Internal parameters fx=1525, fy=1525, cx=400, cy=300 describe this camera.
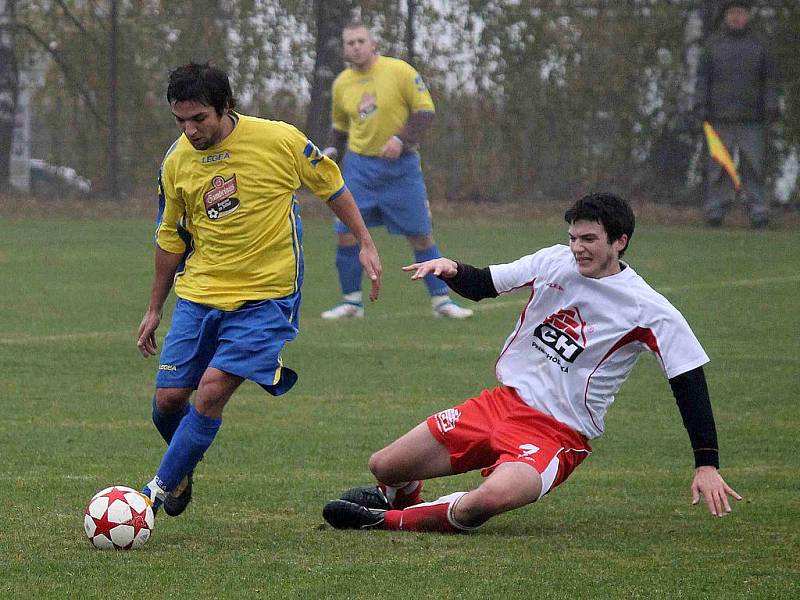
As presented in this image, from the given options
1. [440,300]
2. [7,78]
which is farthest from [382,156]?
[7,78]

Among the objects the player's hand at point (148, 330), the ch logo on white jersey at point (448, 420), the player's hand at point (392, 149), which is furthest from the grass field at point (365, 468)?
the player's hand at point (392, 149)

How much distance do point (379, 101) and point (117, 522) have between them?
7.11 meters

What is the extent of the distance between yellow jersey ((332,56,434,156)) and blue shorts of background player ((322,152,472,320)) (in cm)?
18

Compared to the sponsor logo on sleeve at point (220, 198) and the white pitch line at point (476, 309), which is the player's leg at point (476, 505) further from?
the white pitch line at point (476, 309)

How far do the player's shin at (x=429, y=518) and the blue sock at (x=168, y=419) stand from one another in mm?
903

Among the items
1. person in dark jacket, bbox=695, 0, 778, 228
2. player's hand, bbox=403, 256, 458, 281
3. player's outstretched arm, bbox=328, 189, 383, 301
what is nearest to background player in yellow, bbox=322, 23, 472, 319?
player's outstretched arm, bbox=328, 189, 383, 301

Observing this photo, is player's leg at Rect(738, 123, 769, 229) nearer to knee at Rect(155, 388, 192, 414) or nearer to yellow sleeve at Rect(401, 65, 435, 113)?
yellow sleeve at Rect(401, 65, 435, 113)

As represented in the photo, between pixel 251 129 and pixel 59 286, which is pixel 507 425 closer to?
pixel 251 129

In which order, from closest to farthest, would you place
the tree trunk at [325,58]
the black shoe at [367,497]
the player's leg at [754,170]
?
the black shoe at [367,497], the player's leg at [754,170], the tree trunk at [325,58]

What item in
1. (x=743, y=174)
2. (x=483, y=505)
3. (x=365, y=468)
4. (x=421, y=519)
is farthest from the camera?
(x=743, y=174)

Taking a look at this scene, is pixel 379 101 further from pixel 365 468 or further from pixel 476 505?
pixel 476 505

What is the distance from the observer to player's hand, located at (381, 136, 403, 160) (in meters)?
11.1

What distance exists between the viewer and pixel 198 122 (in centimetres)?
530

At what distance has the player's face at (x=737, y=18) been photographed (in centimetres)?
1755
